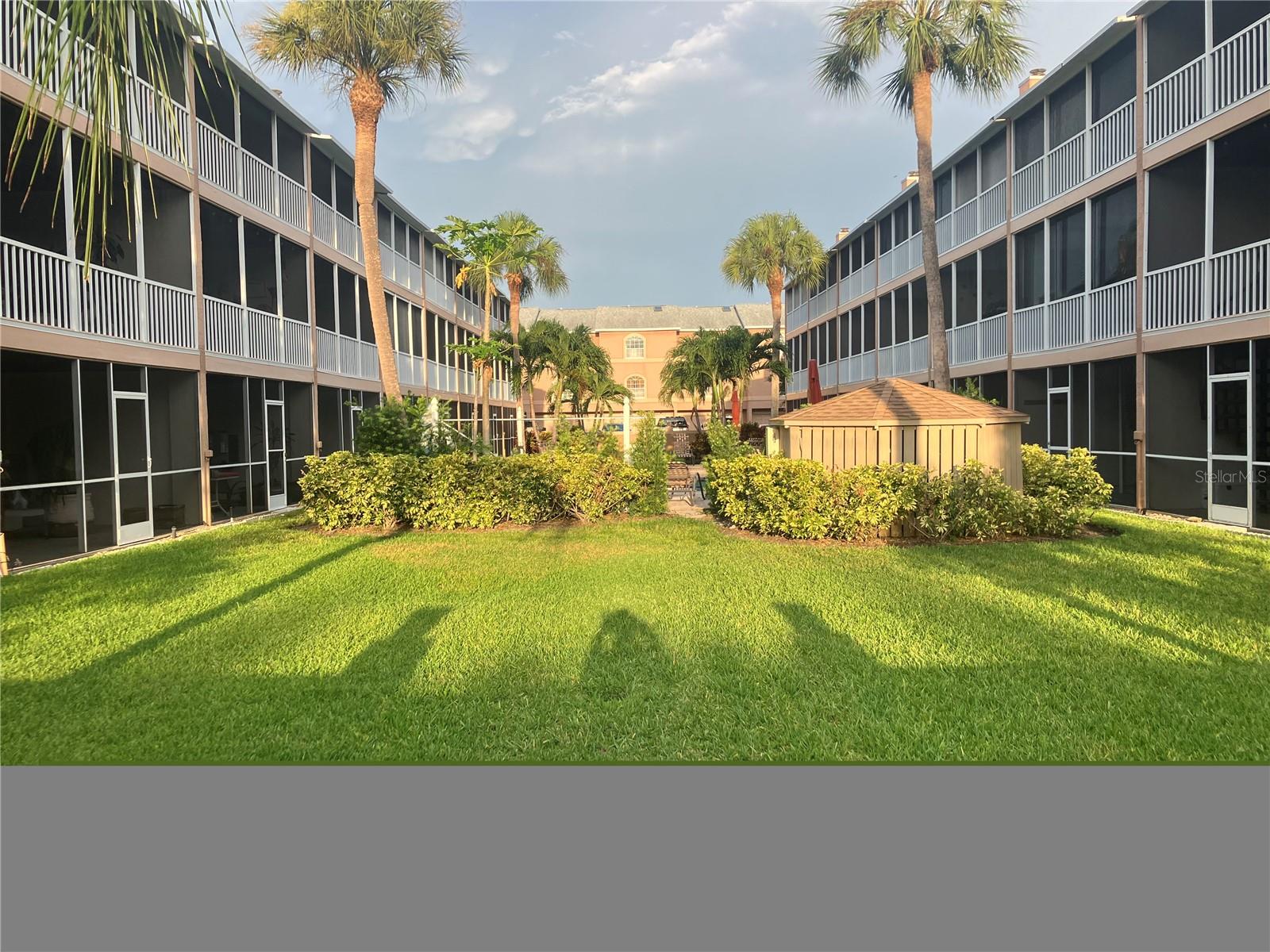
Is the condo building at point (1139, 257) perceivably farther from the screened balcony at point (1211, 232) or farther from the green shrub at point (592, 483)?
the green shrub at point (592, 483)

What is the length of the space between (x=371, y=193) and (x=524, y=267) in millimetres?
15728

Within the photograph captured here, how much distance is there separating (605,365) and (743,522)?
830 inches

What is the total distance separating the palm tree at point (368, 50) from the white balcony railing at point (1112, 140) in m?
12.4

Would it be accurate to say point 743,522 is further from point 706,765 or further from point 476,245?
point 476,245

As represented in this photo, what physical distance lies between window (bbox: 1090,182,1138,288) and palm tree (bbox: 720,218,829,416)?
15112 mm

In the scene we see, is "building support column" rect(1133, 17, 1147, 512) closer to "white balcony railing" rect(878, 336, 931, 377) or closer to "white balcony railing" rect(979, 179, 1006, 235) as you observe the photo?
"white balcony railing" rect(979, 179, 1006, 235)

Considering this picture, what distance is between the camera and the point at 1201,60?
10695 mm

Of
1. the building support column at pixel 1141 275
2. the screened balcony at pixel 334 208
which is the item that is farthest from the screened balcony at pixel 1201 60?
the screened balcony at pixel 334 208

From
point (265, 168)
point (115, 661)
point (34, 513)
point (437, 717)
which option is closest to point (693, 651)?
point (437, 717)

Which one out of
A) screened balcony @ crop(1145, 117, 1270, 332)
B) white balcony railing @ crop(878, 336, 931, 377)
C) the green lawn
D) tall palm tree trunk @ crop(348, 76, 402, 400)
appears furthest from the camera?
white balcony railing @ crop(878, 336, 931, 377)

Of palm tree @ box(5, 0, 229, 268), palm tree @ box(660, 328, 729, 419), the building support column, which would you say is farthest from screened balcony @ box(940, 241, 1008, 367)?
palm tree @ box(5, 0, 229, 268)

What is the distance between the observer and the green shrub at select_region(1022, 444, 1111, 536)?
362 inches

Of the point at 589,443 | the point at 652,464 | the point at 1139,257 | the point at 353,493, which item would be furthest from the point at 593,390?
the point at 1139,257

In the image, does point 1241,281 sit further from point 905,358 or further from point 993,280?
point 905,358
